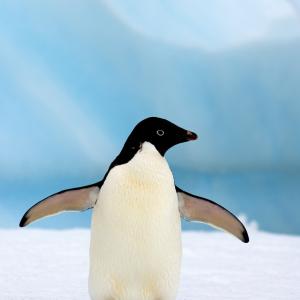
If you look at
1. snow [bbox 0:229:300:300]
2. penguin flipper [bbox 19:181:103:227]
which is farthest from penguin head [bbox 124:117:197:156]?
snow [bbox 0:229:300:300]

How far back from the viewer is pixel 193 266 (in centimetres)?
571

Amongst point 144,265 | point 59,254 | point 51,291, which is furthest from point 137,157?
point 59,254

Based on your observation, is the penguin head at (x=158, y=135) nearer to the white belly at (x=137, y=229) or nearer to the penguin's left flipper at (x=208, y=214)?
the white belly at (x=137, y=229)

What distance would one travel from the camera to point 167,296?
298 centimetres

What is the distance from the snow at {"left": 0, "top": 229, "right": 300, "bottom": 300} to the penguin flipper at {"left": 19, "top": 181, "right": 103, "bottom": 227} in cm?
98

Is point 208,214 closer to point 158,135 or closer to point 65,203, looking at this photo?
point 158,135

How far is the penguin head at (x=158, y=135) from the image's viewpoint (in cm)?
294

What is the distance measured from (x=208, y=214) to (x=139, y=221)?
35 cm

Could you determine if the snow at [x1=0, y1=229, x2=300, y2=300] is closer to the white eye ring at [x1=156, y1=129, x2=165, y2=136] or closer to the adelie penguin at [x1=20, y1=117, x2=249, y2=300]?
the adelie penguin at [x1=20, y1=117, x2=249, y2=300]

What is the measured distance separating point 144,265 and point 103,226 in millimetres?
198

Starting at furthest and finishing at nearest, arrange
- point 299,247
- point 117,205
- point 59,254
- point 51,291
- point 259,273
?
1. point 299,247
2. point 59,254
3. point 259,273
4. point 51,291
5. point 117,205

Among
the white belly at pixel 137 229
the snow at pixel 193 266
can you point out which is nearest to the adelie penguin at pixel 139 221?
the white belly at pixel 137 229

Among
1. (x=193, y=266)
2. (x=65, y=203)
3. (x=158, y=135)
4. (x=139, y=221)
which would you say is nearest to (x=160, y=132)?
(x=158, y=135)

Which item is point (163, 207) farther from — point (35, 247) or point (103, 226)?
point (35, 247)
